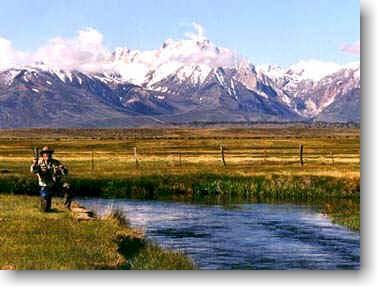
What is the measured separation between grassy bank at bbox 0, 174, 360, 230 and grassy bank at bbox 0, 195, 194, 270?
40.5ft

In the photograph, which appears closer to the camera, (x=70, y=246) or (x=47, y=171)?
(x=70, y=246)

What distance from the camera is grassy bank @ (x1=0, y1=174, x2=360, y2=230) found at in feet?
114

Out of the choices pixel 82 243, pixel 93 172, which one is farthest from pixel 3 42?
pixel 93 172

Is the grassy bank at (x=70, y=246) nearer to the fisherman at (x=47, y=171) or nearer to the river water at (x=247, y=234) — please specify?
the fisherman at (x=47, y=171)

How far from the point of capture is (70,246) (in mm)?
18656

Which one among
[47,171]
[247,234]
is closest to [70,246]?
[47,171]

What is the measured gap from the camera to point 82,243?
1908cm

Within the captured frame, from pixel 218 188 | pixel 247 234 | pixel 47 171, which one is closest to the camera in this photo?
pixel 47 171

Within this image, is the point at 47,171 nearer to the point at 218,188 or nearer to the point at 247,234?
the point at 247,234

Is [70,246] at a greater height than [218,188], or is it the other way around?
[218,188]

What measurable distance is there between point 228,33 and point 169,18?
1658mm

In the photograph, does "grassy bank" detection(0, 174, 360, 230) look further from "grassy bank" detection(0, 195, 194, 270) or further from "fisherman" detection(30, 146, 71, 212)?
"grassy bank" detection(0, 195, 194, 270)

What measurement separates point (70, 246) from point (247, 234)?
24.5 ft

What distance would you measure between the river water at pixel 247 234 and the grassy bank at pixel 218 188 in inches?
97.7
